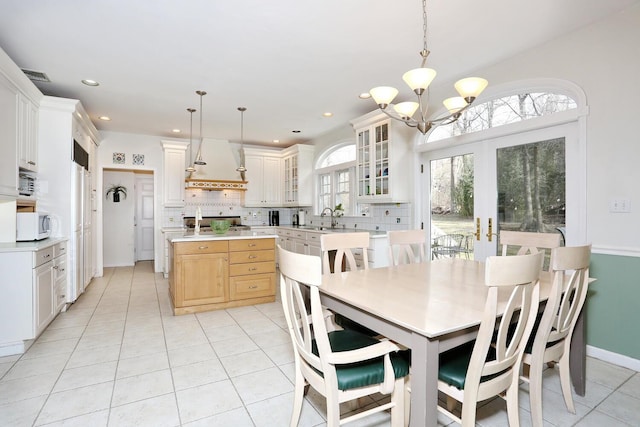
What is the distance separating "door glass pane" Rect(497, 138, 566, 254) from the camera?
2.88 metres

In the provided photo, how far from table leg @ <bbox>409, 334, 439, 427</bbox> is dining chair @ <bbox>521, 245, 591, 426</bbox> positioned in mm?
748

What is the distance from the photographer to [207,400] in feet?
6.67

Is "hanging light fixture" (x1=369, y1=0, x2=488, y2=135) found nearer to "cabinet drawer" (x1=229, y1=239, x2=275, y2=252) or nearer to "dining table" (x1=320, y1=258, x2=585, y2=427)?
"dining table" (x1=320, y1=258, x2=585, y2=427)

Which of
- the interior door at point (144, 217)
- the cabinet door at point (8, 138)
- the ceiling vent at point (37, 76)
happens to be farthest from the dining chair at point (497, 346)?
the interior door at point (144, 217)

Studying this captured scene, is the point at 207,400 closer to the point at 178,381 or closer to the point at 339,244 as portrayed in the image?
the point at 178,381

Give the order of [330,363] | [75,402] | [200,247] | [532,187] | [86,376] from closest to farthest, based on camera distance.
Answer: [330,363] < [75,402] < [86,376] < [532,187] < [200,247]

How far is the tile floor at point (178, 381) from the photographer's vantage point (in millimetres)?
1856

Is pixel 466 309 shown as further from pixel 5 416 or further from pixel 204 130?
pixel 204 130

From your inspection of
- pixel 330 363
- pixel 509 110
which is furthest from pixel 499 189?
pixel 330 363

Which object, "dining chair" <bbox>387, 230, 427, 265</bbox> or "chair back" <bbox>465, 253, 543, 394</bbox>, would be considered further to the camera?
"dining chair" <bbox>387, 230, 427, 265</bbox>

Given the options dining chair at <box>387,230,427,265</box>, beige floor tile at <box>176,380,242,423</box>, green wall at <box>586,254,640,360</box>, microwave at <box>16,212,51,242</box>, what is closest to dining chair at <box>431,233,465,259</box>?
dining chair at <box>387,230,427,265</box>

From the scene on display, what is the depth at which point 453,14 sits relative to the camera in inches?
94.6

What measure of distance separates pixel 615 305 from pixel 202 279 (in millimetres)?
3872

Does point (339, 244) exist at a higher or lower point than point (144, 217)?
lower
